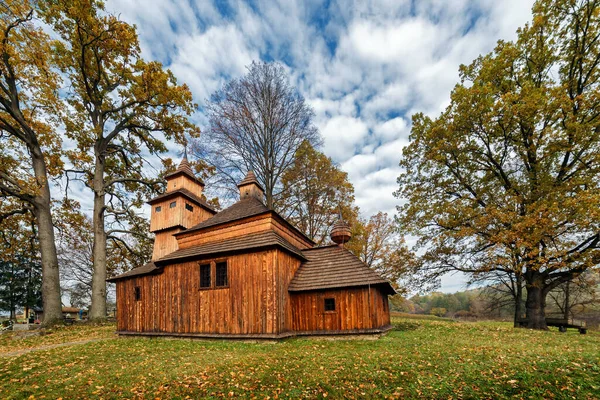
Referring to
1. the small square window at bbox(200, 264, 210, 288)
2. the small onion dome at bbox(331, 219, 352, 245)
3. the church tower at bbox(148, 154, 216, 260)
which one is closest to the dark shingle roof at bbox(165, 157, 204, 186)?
the church tower at bbox(148, 154, 216, 260)

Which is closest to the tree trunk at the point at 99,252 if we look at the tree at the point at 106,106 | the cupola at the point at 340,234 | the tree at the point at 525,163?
the tree at the point at 106,106

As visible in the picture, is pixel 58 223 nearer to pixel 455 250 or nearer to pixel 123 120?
pixel 123 120

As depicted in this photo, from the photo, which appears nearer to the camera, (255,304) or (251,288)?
(255,304)

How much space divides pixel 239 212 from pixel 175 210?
5.79 metres

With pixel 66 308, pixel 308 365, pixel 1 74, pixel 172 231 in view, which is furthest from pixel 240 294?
pixel 66 308

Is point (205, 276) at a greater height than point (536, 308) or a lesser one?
greater

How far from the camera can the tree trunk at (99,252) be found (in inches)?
744

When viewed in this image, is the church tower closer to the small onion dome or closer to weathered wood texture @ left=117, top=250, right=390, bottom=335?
weathered wood texture @ left=117, top=250, right=390, bottom=335

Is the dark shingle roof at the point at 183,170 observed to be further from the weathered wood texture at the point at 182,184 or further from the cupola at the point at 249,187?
the cupola at the point at 249,187

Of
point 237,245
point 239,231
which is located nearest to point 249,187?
point 239,231

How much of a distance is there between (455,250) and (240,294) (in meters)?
13.0

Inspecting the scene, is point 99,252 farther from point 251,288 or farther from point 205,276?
point 251,288

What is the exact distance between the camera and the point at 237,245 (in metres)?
12.5

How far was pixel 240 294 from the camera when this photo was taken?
11.9m
